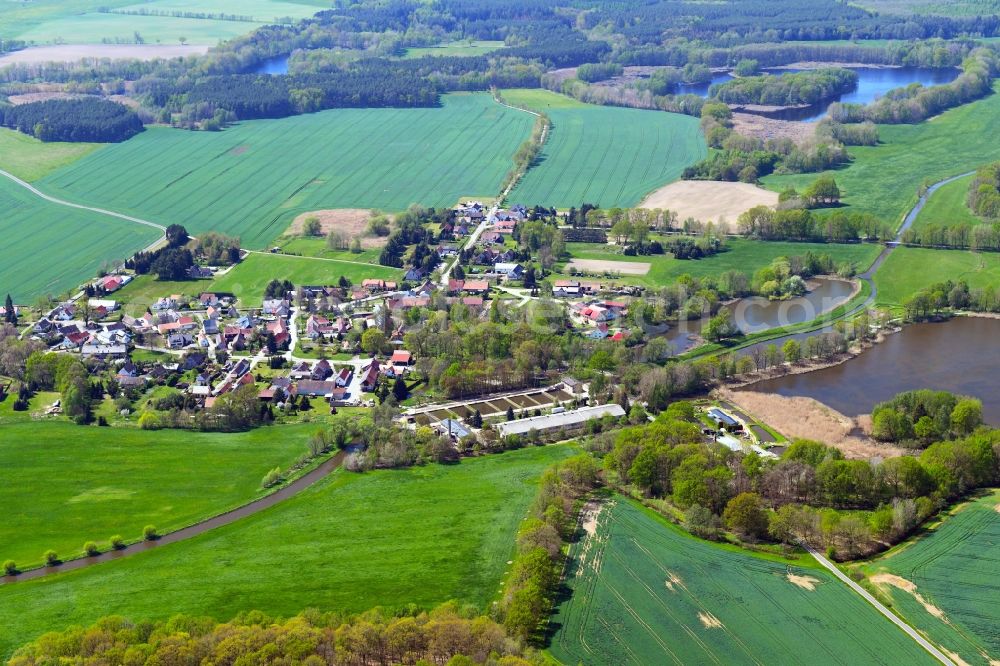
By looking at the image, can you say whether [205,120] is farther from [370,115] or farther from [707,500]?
[707,500]

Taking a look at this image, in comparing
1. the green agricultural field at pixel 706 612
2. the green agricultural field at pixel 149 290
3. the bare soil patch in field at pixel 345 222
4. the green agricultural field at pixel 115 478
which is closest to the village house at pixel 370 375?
the green agricultural field at pixel 115 478

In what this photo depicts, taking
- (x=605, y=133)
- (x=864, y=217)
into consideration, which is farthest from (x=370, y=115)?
(x=864, y=217)

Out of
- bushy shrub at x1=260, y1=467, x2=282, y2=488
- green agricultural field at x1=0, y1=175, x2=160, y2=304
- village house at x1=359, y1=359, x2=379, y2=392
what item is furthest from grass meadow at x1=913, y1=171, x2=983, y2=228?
green agricultural field at x1=0, y1=175, x2=160, y2=304

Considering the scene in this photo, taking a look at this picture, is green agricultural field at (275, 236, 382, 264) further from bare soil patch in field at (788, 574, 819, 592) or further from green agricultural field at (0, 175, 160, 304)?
bare soil patch in field at (788, 574, 819, 592)

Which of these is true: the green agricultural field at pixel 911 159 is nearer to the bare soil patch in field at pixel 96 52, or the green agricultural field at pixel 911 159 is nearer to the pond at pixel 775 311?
the pond at pixel 775 311

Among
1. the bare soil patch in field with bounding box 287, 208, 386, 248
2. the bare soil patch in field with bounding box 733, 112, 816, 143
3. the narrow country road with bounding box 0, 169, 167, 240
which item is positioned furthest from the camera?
the bare soil patch in field with bounding box 733, 112, 816, 143

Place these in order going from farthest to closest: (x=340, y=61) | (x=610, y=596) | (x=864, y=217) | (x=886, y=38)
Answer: (x=886, y=38) < (x=340, y=61) < (x=864, y=217) < (x=610, y=596)
